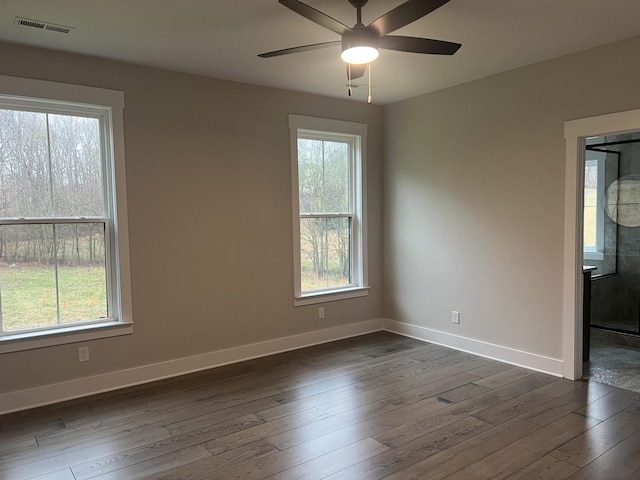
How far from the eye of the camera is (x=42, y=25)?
295cm

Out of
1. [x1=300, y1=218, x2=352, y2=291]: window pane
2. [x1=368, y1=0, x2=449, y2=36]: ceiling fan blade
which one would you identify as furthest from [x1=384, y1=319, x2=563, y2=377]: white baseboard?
[x1=368, y1=0, x2=449, y2=36]: ceiling fan blade

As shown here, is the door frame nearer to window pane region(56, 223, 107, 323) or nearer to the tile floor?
the tile floor

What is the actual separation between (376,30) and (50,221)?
9.08 feet

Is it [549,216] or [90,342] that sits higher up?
[549,216]

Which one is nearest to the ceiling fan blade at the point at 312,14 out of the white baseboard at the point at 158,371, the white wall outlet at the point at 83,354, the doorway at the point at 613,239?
the white wall outlet at the point at 83,354

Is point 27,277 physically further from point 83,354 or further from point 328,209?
point 328,209

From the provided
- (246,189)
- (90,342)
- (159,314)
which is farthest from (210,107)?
(90,342)

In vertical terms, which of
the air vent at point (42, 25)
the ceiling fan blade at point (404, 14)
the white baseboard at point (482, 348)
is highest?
the air vent at point (42, 25)

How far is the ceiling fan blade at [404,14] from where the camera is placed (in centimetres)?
217

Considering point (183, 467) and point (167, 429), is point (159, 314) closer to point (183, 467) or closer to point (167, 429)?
point (167, 429)

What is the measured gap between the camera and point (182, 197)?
4.06 metres

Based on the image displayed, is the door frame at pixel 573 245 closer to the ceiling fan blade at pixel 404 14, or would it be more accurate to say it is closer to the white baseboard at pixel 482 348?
the white baseboard at pixel 482 348

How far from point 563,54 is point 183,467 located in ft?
13.2

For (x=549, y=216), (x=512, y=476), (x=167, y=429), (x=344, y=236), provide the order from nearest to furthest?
1. (x=512, y=476)
2. (x=167, y=429)
3. (x=549, y=216)
4. (x=344, y=236)
